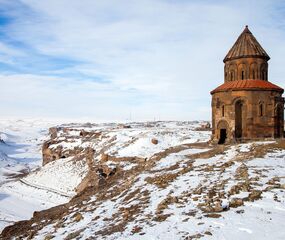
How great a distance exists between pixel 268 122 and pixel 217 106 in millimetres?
4594

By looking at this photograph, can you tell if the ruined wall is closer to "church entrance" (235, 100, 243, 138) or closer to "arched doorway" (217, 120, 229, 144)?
"church entrance" (235, 100, 243, 138)

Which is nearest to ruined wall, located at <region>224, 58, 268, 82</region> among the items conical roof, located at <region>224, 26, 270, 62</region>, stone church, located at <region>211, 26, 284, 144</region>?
stone church, located at <region>211, 26, 284, 144</region>

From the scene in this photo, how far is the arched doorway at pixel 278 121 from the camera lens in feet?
99.7

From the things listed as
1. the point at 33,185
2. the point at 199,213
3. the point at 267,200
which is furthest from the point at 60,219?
the point at 33,185

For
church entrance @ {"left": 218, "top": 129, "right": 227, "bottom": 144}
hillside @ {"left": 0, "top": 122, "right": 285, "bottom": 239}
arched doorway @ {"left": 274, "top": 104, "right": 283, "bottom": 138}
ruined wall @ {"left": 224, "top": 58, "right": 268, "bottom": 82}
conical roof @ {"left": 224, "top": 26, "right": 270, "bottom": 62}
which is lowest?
hillside @ {"left": 0, "top": 122, "right": 285, "bottom": 239}

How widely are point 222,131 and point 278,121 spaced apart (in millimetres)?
4965

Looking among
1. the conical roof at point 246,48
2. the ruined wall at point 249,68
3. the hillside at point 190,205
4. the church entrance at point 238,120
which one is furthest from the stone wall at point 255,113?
the hillside at point 190,205

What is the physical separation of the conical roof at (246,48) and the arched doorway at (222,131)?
6085mm

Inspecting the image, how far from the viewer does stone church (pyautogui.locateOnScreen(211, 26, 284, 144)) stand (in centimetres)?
2988

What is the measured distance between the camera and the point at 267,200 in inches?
472

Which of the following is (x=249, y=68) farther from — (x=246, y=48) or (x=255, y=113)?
(x=255, y=113)

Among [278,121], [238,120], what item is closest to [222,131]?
[238,120]

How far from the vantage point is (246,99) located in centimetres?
2983

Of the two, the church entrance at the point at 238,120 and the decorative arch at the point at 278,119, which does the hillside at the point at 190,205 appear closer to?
the church entrance at the point at 238,120
